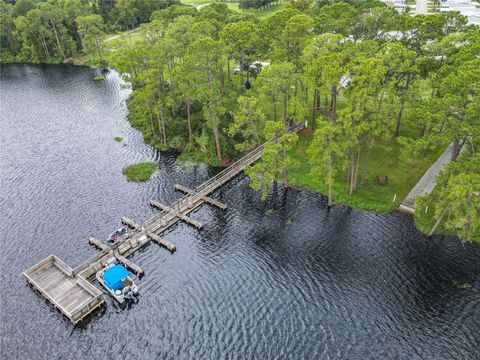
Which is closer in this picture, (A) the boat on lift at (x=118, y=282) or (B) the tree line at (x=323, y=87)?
(A) the boat on lift at (x=118, y=282)

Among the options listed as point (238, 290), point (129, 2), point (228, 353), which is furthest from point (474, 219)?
point (129, 2)

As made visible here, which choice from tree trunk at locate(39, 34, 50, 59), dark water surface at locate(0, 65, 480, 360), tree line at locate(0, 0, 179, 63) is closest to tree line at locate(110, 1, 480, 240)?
dark water surface at locate(0, 65, 480, 360)

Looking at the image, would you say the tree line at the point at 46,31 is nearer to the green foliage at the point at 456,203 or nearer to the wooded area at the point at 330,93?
the wooded area at the point at 330,93

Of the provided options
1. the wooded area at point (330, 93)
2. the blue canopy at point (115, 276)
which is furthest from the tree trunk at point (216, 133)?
the blue canopy at point (115, 276)

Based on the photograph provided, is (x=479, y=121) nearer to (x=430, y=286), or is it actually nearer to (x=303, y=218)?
(x=430, y=286)

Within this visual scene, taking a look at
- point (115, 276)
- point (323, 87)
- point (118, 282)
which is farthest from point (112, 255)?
point (323, 87)

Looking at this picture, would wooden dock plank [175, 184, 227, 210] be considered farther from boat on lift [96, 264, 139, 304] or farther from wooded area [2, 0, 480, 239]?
boat on lift [96, 264, 139, 304]
